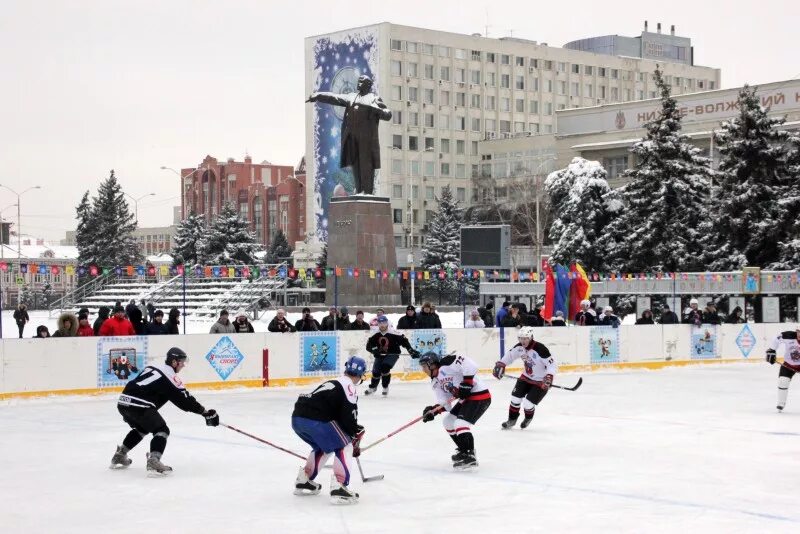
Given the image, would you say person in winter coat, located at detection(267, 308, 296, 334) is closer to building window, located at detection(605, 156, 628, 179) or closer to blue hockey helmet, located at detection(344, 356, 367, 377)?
blue hockey helmet, located at detection(344, 356, 367, 377)

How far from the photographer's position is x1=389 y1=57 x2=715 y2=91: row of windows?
92.8 meters

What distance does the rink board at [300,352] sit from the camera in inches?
715

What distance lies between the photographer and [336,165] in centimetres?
9206

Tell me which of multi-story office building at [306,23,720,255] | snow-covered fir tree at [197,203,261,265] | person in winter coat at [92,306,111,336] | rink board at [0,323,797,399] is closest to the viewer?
rink board at [0,323,797,399]

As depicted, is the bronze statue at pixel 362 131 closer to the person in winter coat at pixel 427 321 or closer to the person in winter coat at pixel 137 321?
the person in winter coat at pixel 427 321

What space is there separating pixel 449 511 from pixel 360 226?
29495 mm

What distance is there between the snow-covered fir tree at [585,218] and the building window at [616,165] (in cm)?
1420

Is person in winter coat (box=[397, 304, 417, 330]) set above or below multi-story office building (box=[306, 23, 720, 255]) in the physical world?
below

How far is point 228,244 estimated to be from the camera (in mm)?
70500

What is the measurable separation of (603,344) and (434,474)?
14.6 m

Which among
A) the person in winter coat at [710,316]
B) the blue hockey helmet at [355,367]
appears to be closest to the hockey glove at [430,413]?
the blue hockey helmet at [355,367]

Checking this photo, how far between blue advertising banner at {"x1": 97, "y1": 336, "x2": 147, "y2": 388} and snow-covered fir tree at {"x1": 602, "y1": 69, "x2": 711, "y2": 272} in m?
33.0

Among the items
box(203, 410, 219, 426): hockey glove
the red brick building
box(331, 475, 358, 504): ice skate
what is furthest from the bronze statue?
the red brick building

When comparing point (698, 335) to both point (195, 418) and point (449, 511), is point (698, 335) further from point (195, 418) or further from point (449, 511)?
point (449, 511)
